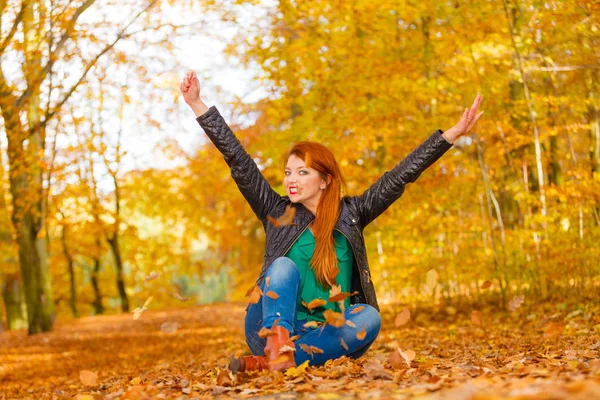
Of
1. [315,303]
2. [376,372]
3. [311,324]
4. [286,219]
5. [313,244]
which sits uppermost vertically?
[286,219]

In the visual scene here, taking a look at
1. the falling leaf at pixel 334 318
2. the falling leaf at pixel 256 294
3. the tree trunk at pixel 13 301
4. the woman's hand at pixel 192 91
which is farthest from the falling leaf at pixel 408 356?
the tree trunk at pixel 13 301

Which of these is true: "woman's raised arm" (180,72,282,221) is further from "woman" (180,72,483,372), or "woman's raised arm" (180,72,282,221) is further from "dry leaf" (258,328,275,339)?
"dry leaf" (258,328,275,339)

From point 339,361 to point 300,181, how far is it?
105cm

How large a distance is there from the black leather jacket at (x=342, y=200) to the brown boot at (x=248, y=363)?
55cm

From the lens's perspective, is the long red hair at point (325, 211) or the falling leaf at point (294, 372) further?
the long red hair at point (325, 211)

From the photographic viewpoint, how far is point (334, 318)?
3760 millimetres

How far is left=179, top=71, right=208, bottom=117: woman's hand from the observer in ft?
13.5

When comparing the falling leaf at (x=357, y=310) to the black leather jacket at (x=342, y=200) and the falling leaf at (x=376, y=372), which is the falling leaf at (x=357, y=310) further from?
the falling leaf at (x=376, y=372)

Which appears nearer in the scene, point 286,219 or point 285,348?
point 285,348

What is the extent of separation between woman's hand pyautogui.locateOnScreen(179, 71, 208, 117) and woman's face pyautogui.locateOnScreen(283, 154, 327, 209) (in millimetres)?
603

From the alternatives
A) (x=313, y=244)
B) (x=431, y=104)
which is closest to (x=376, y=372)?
(x=313, y=244)

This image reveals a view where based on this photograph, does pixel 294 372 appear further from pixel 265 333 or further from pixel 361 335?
pixel 361 335

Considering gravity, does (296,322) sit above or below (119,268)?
below

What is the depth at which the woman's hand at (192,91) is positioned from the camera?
4102 millimetres
